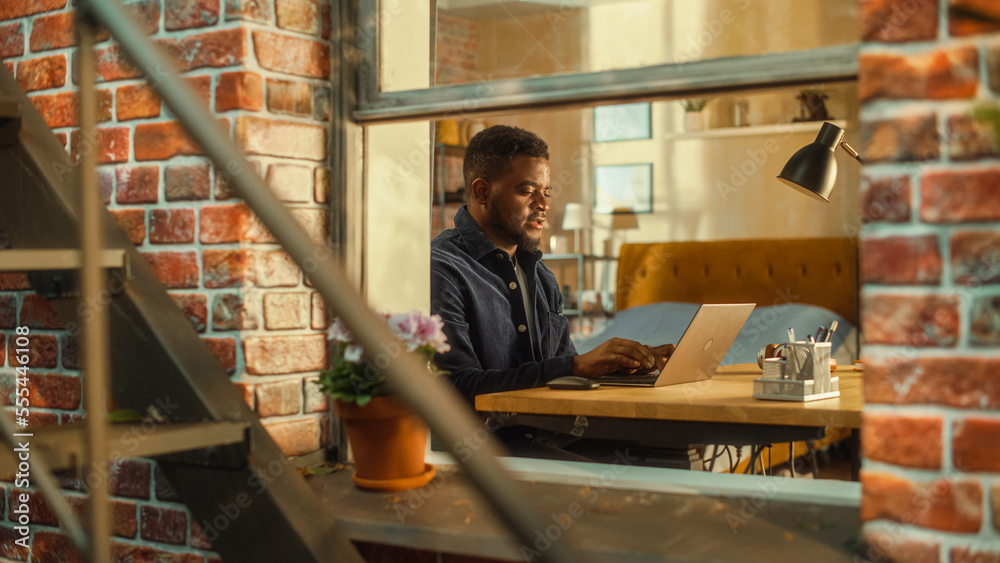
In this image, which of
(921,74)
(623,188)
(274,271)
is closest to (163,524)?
(274,271)

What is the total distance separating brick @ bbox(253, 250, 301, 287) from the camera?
5.45ft

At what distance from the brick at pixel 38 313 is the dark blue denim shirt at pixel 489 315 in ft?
3.41

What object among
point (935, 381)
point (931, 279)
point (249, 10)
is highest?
point (249, 10)

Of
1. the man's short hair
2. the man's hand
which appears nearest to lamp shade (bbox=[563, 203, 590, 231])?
the man's short hair

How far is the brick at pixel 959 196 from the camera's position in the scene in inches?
42.1

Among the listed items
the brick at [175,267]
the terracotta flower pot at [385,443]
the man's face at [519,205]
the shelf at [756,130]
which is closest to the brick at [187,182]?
the brick at [175,267]

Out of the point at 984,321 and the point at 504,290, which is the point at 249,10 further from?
the point at 504,290

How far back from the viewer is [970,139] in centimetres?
108

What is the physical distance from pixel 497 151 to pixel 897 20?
6.87ft

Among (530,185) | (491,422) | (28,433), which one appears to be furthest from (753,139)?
(28,433)

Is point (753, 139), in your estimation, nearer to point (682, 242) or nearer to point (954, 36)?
point (682, 242)

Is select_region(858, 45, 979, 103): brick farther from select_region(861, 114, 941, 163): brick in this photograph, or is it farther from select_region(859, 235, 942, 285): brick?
select_region(859, 235, 942, 285): brick

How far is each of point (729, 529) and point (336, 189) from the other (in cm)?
97

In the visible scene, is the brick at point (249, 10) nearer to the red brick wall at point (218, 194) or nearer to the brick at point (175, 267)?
the red brick wall at point (218, 194)
